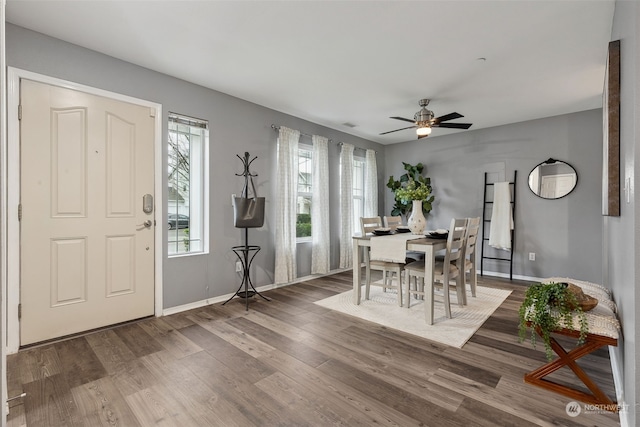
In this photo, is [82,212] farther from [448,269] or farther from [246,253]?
[448,269]

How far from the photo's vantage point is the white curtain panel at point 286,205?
420 cm

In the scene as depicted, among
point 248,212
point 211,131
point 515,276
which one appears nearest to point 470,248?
point 515,276

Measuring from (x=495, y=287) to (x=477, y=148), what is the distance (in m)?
2.36

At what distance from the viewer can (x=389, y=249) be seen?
3.16 metres

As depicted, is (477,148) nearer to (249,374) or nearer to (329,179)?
(329,179)

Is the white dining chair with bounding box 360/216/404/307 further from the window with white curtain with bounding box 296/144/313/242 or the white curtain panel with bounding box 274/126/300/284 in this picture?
the window with white curtain with bounding box 296/144/313/242

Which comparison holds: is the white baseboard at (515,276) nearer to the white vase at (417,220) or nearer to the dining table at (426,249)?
the white vase at (417,220)

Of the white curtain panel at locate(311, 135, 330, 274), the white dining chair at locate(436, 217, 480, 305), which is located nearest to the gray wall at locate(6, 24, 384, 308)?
the white curtain panel at locate(311, 135, 330, 274)

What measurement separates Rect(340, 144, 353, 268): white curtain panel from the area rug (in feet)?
4.41

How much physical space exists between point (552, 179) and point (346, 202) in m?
3.10

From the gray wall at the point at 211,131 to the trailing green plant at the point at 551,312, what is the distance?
Result: 3.00 m

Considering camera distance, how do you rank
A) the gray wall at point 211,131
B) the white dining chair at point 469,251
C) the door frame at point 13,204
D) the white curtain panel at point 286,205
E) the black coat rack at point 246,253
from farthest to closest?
the white curtain panel at point 286,205 < the black coat rack at point 246,253 < the white dining chair at point 469,251 < the gray wall at point 211,131 < the door frame at point 13,204

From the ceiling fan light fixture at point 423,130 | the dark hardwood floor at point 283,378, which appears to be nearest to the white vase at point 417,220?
the ceiling fan light fixture at point 423,130

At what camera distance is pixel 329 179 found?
5172mm
